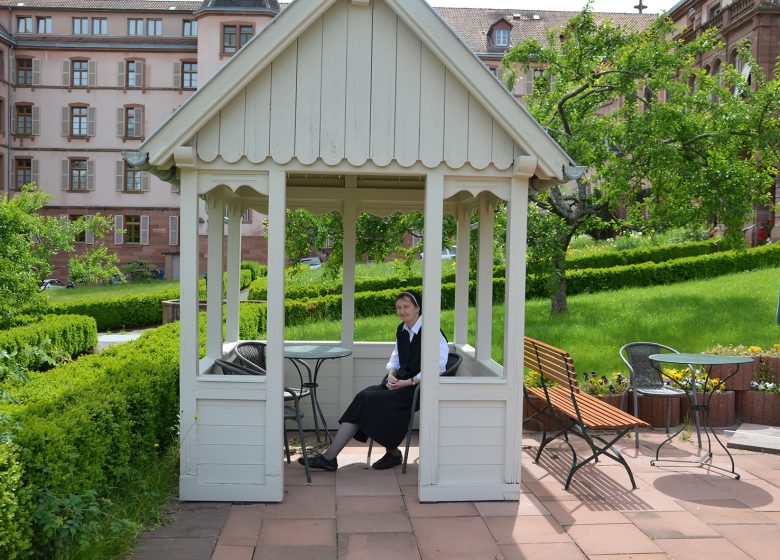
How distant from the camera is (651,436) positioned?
7.63 meters

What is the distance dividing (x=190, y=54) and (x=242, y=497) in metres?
42.0

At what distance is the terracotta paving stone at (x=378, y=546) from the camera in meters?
4.47

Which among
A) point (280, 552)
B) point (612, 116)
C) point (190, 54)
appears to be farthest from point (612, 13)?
point (280, 552)

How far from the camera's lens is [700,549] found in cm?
462

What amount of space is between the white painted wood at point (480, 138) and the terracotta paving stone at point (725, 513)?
2.86 metres

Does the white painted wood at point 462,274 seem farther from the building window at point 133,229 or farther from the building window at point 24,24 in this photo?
the building window at point 24,24

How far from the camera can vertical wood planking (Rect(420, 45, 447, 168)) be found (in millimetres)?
5430

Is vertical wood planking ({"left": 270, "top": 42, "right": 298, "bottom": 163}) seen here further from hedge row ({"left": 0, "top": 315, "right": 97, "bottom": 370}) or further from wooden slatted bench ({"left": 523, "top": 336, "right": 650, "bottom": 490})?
hedge row ({"left": 0, "top": 315, "right": 97, "bottom": 370})

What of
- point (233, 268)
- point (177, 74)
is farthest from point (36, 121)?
point (233, 268)

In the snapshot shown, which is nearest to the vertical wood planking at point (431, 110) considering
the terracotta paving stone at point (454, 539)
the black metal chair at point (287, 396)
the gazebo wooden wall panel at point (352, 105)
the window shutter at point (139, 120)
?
the gazebo wooden wall panel at point (352, 105)

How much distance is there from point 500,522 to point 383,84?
3128 mm

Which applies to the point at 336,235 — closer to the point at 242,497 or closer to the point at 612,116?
the point at 612,116

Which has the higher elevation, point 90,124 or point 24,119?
point 24,119

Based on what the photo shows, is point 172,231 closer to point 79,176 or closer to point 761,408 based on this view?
point 79,176
